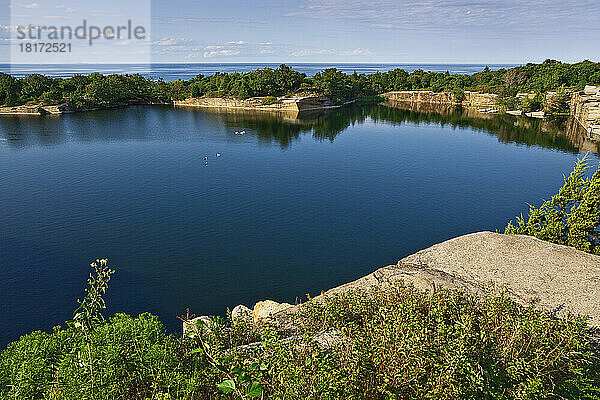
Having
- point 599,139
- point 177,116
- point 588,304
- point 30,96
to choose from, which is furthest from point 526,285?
point 30,96

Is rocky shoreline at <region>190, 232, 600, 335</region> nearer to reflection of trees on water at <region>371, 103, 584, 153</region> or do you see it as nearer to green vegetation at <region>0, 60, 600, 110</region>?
reflection of trees on water at <region>371, 103, 584, 153</region>

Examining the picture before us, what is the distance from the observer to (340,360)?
6766 millimetres

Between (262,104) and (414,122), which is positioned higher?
(262,104)

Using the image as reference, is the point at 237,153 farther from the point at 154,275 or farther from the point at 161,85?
the point at 161,85

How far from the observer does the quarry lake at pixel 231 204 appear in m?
20.0

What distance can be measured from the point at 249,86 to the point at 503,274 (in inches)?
3040

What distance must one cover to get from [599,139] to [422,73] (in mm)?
63683

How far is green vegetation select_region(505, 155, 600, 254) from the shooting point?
17438mm

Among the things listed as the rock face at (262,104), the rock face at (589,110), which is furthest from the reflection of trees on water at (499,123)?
the rock face at (262,104)

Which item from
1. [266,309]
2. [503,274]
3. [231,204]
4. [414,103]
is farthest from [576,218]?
[414,103]

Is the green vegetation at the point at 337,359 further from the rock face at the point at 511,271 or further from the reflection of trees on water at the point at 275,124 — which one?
the reflection of trees on water at the point at 275,124

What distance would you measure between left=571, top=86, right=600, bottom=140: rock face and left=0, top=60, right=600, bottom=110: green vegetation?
28.8 feet

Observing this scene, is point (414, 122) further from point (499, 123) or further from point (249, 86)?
point (249, 86)

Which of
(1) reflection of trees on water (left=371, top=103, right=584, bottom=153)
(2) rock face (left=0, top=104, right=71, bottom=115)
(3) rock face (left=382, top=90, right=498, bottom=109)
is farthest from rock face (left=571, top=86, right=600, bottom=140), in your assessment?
(2) rock face (left=0, top=104, right=71, bottom=115)
